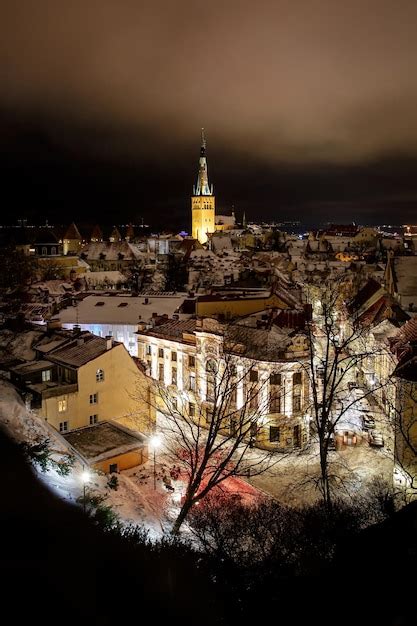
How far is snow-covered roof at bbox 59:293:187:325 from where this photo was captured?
143ft

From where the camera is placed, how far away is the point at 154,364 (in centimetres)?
3847

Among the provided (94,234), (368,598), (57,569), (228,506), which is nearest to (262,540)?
(228,506)

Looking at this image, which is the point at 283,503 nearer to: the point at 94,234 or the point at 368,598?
the point at 368,598

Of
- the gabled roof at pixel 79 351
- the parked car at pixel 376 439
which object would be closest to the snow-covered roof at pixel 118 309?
the gabled roof at pixel 79 351

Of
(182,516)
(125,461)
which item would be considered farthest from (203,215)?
(182,516)

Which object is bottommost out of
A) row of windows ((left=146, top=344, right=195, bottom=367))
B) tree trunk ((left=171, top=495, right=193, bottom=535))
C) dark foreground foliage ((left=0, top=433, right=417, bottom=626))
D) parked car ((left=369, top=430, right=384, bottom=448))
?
parked car ((left=369, top=430, right=384, bottom=448))

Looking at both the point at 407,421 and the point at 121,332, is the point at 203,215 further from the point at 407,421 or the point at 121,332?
the point at 407,421

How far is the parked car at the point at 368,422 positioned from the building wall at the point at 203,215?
139137 millimetres

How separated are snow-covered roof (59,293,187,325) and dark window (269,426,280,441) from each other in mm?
16529

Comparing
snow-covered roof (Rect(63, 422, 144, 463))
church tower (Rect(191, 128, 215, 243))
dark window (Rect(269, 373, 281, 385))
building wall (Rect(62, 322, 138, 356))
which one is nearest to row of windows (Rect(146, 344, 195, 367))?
building wall (Rect(62, 322, 138, 356))

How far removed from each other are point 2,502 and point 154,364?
24932mm

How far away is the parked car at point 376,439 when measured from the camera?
29667 mm

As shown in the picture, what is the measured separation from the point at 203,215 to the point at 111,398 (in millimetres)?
143967

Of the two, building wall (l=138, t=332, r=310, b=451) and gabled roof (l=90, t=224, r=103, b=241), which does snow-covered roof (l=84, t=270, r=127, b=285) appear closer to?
building wall (l=138, t=332, r=310, b=451)
